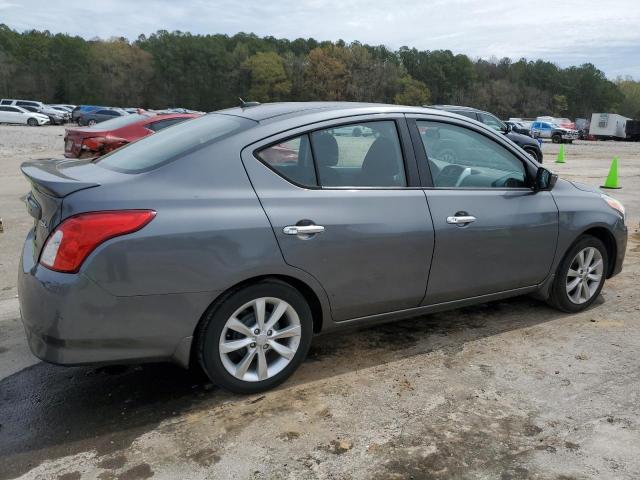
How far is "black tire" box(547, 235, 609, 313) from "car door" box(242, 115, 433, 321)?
1437 mm

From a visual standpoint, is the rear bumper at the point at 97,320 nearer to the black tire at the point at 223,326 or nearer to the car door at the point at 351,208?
the black tire at the point at 223,326

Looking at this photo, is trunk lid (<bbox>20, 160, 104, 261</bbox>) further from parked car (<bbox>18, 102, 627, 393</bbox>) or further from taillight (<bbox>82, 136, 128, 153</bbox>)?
taillight (<bbox>82, 136, 128, 153</bbox>)

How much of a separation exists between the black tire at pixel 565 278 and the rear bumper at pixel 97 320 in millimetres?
2885

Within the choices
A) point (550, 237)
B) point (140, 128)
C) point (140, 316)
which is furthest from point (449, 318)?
point (140, 128)

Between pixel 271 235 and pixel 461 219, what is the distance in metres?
1.37

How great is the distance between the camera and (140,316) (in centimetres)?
280

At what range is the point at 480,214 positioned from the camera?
380 cm

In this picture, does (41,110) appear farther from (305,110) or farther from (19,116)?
(305,110)

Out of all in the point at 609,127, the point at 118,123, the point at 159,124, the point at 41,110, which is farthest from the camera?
the point at 609,127

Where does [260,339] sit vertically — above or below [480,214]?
below

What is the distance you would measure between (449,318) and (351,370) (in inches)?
49.2

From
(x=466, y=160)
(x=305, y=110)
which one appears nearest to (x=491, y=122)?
(x=466, y=160)

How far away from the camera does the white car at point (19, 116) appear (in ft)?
135

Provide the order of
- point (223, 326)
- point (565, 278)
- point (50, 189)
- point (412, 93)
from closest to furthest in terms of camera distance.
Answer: point (50, 189) < point (223, 326) < point (565, 278) < point (412, 93)
